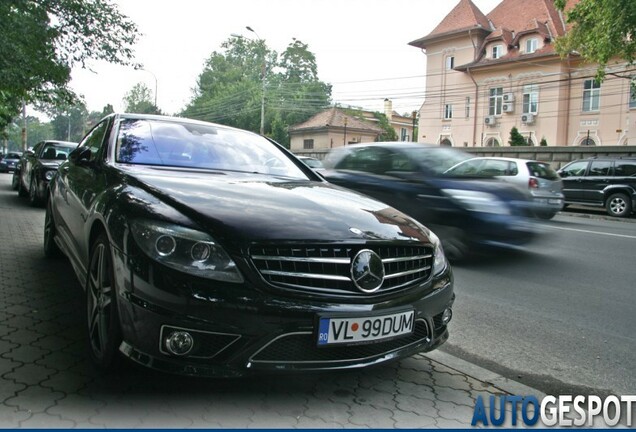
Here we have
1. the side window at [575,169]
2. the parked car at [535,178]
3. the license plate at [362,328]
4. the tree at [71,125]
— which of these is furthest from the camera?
the tree at [71,125]

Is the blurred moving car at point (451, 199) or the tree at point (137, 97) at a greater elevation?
the tree at point (137, 97)

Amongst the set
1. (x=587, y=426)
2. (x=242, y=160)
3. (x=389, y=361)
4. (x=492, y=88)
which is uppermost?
(x=492, y=88)

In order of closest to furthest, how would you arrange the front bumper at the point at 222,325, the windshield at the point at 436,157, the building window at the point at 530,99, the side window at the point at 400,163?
the front bumper at the point at 222,325, the windshield at the point at 436,157, the side window at the point at 400,163, the building window at the point at 530,99

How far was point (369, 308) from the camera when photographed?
8.71 ft

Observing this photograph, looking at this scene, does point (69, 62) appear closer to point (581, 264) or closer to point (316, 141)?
point (581, 264)

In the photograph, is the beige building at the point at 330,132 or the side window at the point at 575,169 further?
the beige building at the point at 330,132

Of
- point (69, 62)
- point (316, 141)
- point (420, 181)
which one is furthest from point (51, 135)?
point (420, 181)

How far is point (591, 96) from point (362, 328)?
3766cm

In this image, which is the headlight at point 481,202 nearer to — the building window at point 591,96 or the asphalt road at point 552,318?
the asphalt road at point 552,318

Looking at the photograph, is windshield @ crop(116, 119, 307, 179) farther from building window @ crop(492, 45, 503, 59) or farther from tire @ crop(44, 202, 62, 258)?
building window @ crop(492, 45, 503, 59)

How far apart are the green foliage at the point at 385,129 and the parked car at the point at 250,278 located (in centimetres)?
5720

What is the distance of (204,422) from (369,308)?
38.2 inches

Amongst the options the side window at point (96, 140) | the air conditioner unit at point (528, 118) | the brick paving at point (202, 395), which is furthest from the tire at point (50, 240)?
the air conditioner unit at point (528, 118)

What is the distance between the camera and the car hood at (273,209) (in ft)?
8.79
